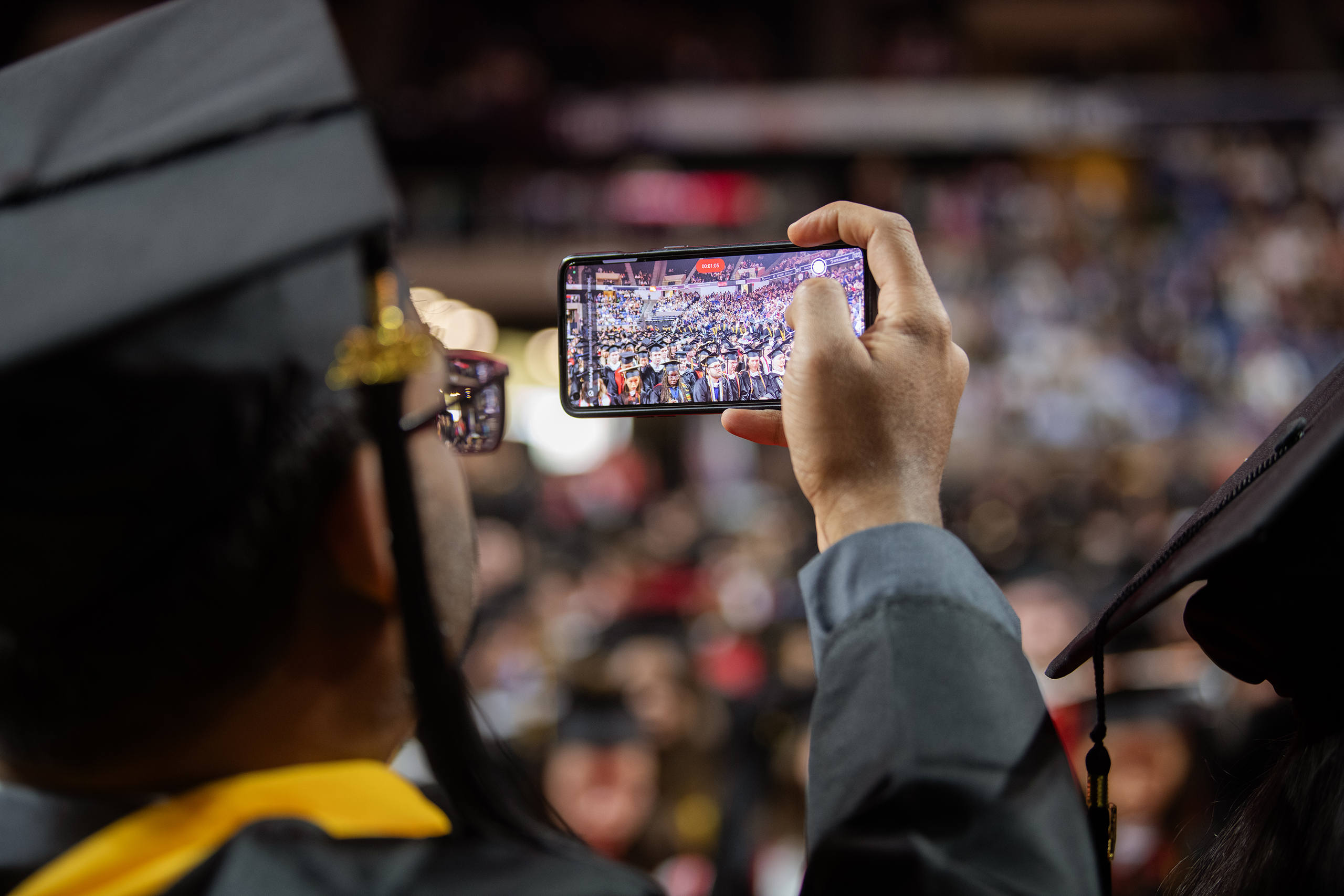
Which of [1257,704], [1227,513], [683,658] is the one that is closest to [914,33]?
[683,658]

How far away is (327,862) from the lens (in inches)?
20.7

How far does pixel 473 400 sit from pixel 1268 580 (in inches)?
24.9

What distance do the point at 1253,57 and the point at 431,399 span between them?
11.3 metres

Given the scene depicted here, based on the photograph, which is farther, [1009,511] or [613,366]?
[1009,511]

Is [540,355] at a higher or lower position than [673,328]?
Result: lower

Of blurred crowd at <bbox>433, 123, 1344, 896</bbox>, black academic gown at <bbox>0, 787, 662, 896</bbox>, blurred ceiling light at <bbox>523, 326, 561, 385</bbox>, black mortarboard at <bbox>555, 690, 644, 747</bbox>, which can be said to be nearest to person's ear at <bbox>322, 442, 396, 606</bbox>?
black academic gown at <bbox>0, 787, 662, 896</bbox>

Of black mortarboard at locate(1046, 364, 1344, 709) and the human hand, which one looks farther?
the human hand

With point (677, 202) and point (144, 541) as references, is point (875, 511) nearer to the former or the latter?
point (144, 541)

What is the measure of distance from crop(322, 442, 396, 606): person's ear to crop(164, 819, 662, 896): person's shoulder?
0.15 metres

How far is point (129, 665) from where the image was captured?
0.54m

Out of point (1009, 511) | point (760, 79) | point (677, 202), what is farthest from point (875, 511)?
point (760, 79)

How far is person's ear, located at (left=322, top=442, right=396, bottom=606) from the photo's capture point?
0.57m

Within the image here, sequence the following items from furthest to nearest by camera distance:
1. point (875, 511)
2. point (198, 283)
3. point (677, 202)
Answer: point (677, 202), point (875, 511), point (198, 283)

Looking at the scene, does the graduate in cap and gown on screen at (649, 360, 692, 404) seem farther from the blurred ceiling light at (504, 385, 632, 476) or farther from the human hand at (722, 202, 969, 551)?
the blurred ceiling light at (504, 385, 632, 476)
